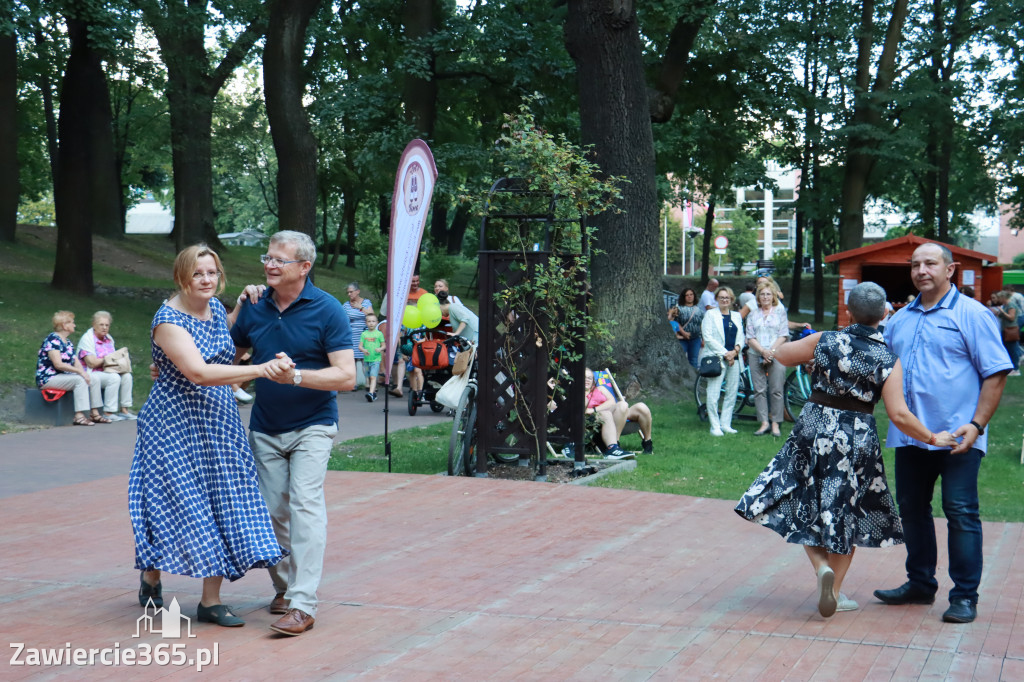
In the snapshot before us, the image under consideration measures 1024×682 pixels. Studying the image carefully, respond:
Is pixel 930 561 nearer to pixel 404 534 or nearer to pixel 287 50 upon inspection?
pixel 404 534

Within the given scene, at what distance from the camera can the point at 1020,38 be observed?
2669 centimetres

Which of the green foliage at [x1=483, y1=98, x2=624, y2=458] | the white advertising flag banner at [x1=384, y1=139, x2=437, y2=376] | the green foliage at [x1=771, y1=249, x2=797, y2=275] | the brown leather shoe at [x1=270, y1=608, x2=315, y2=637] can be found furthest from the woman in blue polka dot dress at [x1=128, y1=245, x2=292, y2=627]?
the green foliage at [x1=771, y1=249, x2=797, y2=275]

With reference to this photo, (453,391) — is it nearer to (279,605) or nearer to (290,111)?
(279,605)

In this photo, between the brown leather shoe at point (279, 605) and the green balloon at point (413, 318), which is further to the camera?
the green balloon at point (413, 318)

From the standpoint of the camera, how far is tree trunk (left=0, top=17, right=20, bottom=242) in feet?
85.3

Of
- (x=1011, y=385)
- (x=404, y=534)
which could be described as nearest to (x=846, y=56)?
(x=1011, y=385)

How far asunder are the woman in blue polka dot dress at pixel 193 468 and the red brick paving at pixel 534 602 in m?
0.38

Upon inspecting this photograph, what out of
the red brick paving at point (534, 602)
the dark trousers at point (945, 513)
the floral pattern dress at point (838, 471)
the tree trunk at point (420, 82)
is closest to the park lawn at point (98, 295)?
the tree trunk at point (420, 82)

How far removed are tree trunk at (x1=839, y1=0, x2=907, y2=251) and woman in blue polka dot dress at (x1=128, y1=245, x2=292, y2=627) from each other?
83.2ft

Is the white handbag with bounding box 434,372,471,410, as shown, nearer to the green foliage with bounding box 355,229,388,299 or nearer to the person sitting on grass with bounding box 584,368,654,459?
the person sitting on grass with bounding box 584,368,654,459

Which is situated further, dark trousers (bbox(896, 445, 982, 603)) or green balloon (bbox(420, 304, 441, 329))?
green balloon (bbox(420, 304, 441, 329))

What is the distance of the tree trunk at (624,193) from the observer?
15.9 metres

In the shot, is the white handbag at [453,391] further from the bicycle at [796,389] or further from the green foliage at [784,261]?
the green foliage at [784,261]

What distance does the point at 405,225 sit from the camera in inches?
358
